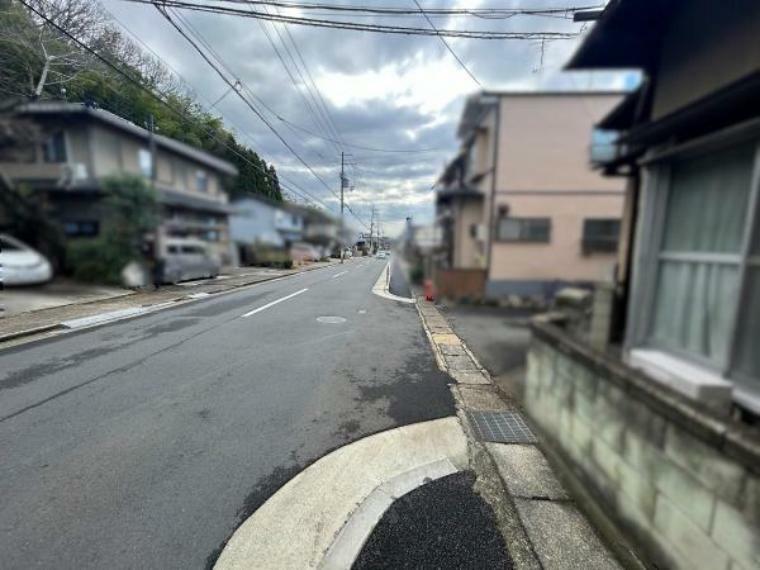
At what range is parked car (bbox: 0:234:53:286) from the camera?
578mm

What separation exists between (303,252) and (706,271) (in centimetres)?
118

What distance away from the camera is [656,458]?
182cm

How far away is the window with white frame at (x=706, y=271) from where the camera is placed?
2.96ft

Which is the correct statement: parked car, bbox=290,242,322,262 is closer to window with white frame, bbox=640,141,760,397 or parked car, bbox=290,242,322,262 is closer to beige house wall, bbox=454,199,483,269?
beige house wall, bbox=454,199,483,269

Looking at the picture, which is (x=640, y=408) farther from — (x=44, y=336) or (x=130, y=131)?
(x=44, y=336)

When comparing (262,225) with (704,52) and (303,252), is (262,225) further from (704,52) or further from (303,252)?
(704,52)

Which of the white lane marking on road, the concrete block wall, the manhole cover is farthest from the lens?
the white lane marking on road

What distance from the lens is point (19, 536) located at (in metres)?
2.33

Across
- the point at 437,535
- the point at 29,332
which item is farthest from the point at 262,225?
the point at 29,332

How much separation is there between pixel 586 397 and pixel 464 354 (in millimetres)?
4566

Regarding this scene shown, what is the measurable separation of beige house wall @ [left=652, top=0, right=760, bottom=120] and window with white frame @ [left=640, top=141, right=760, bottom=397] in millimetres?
173

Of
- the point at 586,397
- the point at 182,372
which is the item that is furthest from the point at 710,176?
the point at 182,372

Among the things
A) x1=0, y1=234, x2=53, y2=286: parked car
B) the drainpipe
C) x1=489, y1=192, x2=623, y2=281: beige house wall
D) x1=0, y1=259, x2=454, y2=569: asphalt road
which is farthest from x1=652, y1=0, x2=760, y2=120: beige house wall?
x1=0, y1=259, x2=454, y2=569: asphalt road

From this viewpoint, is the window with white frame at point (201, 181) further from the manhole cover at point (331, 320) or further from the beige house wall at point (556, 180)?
the manhole cover at point (331, 320)
